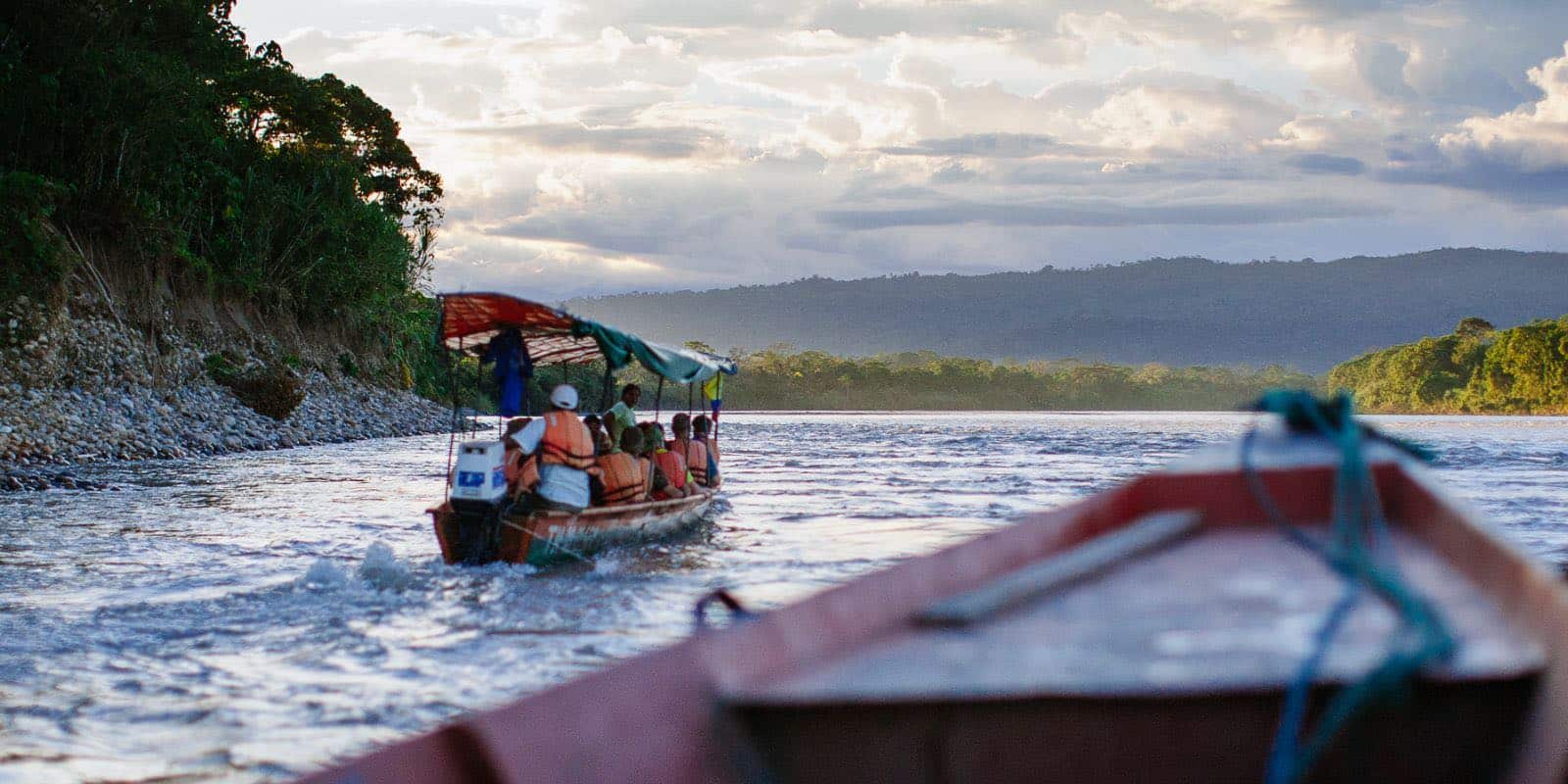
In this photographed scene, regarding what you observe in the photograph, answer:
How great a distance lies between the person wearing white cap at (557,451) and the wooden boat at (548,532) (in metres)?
0.19

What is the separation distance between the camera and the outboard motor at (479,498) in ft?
35.0

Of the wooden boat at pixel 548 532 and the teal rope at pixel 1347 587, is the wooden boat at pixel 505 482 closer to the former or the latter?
the wooden boat at pixel 548 532

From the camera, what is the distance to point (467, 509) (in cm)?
1092

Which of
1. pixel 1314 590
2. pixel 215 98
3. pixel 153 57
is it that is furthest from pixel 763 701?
pixel 215 98

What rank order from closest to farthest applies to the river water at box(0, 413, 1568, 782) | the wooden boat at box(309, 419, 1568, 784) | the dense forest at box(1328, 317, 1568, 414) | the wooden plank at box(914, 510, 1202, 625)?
the wooden boat at box(309, 419, 1568, 784)
the wooden plank at box(914, 510, 1202, 625)
the river water at box(0, 413, 1568, 782)
the dense forest at box(1328, 317, 1568, 414)

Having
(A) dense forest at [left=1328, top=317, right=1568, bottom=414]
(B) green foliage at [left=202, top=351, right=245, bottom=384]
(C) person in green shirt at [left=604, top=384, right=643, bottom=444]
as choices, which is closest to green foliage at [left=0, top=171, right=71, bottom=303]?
(B) green foliage at [left=202, top=351, right=245, bottom=384]

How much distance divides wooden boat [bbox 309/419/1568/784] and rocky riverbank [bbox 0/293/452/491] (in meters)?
18.4

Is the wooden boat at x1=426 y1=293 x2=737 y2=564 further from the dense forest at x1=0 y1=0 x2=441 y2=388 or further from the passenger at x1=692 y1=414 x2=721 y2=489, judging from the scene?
→ the dense forest at x1=0 y1=0 x2=441 y2=388

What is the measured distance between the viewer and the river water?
6277mm

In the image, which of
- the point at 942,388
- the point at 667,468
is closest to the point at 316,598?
the point at 667,468

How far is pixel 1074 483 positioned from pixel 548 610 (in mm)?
15487

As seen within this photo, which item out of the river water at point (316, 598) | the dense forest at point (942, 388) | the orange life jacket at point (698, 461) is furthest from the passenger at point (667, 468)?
the dense forest at point (942, 388)

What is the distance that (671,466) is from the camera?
47.9ft

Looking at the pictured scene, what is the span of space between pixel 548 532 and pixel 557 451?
0.69 meters
